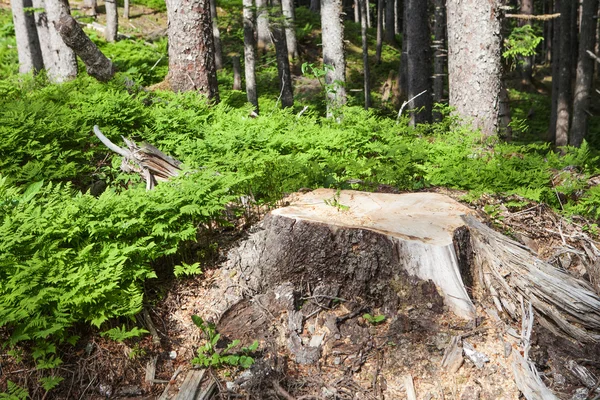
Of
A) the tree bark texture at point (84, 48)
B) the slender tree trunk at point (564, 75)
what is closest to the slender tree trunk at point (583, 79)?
the slender tree trunk at point (564, 75)

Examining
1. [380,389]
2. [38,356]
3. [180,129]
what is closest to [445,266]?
[380,389]

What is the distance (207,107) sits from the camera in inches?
311

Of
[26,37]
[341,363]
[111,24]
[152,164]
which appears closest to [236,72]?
[111,24]

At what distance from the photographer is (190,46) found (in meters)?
8.12

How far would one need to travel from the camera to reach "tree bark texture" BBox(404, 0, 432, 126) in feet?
41.4

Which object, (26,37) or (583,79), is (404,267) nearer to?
(583,79)

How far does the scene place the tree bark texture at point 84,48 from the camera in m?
7.63

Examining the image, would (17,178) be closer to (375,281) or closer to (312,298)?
(312,298)

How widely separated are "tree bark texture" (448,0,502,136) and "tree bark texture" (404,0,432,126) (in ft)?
17.1

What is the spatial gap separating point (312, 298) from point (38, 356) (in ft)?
6.53

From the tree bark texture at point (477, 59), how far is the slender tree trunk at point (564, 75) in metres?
9.19

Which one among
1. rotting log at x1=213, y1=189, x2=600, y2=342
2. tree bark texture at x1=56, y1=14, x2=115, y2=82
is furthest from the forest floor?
tree bark texture at x1=56, y1=14, x2=115, y2=82

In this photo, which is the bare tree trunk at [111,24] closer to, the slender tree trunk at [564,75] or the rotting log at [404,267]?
the slender tree trunk at [564,75]

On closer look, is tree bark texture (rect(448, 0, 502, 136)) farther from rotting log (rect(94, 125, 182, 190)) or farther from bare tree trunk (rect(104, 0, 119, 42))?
bare tree trunk (rect(104, 0, 119, 42))
